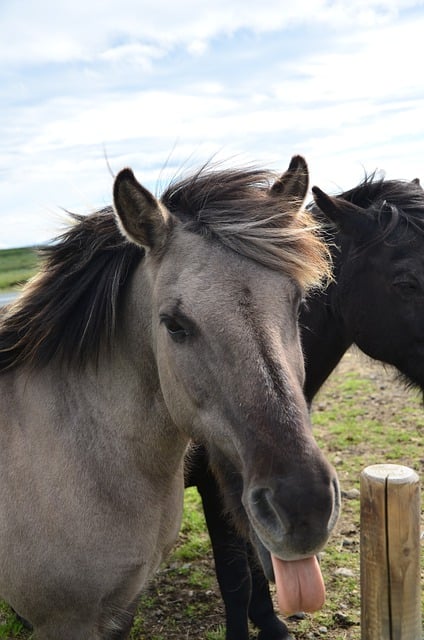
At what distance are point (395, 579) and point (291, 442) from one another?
1873mm

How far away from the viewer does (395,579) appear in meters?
3.36

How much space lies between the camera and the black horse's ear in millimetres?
4305

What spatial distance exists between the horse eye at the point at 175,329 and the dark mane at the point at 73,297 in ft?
1.76

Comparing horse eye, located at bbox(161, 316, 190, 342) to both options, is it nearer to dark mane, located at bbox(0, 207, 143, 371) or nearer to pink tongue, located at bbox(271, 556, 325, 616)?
dark mane, located at bbox(0, 207, 143, 371)

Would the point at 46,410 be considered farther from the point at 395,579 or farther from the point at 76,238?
the point at 395,579

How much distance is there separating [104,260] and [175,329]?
2.52ft

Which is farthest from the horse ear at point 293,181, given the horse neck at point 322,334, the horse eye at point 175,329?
the horse neck at point 322,334

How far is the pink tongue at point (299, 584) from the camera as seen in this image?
84.3 inches

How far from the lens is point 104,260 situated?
9.90 ft

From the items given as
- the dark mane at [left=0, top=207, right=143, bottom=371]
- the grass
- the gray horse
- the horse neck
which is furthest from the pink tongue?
the horse neck

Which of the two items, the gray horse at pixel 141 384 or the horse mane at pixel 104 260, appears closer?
the gray horse at pixel 141 384

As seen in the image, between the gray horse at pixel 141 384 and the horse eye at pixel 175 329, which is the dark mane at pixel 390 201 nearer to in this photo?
the gray horse at pixel 141 384

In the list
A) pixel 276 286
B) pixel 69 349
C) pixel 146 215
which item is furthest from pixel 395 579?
pixel 146 215

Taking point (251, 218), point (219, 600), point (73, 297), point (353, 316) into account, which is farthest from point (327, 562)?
point (251, 218)
